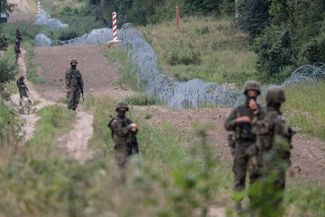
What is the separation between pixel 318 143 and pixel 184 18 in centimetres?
3097

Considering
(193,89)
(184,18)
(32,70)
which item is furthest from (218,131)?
(184,18)

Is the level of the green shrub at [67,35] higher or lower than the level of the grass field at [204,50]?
higher

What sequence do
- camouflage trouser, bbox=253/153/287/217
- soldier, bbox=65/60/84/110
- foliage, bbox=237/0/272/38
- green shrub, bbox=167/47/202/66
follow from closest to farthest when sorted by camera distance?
1. camouflage trouser, bbox=253/153/287/217
2. soldier, bbox=65/60/84/110
3. green shrub, bbox=167/47/202/66
4. foliage, bbox=237/0/272/38

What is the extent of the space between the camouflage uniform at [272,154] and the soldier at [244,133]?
27 centimetres

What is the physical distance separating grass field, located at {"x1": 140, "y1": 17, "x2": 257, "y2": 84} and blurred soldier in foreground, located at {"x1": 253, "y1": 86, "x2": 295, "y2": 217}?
1974 centimetres

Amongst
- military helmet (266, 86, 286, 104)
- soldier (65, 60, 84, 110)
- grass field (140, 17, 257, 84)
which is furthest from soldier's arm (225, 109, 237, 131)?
grass field (140, 17, 257, 84)

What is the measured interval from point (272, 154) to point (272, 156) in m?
0.14

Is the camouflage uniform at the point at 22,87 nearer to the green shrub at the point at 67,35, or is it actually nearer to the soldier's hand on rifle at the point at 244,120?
the soldier's hand on rifle at the point at 244,120

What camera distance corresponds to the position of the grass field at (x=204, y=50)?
3200 cm

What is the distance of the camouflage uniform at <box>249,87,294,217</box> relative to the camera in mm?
8539

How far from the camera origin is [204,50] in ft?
124

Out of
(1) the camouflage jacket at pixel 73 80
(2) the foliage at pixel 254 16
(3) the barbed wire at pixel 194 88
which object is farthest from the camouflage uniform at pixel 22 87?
(2) the foliage at pixel 254 16

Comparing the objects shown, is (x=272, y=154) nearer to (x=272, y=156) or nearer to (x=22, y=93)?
(x=272, y=156)

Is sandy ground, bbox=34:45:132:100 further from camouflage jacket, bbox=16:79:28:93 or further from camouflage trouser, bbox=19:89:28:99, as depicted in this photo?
camouflage jacket, bbox=16:79:28:93
